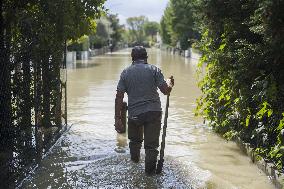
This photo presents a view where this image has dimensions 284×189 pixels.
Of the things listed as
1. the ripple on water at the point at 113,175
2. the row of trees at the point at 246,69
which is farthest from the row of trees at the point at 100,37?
the ripple on water at the point at 113,175

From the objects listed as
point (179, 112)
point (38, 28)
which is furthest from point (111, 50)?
point (38, 28)

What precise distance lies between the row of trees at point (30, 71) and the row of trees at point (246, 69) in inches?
102

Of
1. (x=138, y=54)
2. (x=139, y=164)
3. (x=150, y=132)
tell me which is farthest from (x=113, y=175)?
(x=138, y=54)

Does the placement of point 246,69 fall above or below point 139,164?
above

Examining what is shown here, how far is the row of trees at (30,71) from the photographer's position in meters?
6.67

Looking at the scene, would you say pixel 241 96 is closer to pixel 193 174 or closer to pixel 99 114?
pixel 193 174

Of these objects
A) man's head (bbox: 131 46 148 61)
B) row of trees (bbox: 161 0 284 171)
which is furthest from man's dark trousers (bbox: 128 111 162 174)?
row of trees (bbox: 161 0 284 171)

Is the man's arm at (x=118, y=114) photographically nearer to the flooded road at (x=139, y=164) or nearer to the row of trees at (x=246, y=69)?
the flooded road at (x=139, y=164)

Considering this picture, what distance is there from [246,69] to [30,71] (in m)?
3.33

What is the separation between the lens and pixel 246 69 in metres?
7.49

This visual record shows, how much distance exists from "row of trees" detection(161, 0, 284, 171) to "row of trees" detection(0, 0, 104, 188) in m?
2.60

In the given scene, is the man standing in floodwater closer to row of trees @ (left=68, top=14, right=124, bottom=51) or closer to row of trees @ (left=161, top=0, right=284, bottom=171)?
row of trees @ (left=161, top=0, right=284, bottom=171)

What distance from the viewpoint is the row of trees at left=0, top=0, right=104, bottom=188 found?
21.9ft

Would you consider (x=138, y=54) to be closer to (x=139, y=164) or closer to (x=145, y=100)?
(x=145, y=100)
